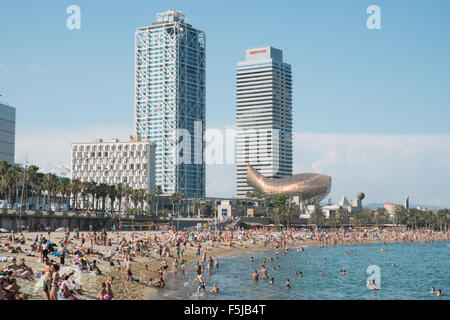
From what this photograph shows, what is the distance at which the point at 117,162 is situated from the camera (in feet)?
607

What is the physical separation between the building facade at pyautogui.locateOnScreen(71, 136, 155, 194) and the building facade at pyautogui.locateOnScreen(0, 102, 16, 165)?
4310 cm

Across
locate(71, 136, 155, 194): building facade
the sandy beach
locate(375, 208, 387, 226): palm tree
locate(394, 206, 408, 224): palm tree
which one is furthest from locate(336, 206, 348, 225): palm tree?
the sandy beach

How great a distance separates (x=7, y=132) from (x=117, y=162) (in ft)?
165

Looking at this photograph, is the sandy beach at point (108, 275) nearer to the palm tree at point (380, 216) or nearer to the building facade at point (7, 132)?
the building facade at point (7, 132)

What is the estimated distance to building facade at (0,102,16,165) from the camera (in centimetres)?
13888

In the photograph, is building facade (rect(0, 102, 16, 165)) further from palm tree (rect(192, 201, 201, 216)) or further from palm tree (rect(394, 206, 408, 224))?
palm tree (rect(394, 206, 408, 224))

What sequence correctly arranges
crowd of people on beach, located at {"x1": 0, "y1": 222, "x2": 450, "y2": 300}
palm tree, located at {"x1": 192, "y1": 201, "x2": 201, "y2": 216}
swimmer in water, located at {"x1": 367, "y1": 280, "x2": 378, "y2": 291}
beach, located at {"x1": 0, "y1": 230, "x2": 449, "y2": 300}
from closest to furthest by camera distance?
crowd of people on beach, located at {"x1": 0, "y1": 222, "x2": 450, "y2": 300}
beach, located at {"x1": 0, "y1": 230, "x2": 449, "y2": 300}
swimmer in water, located at {"x1": 367, "y1": 280, "x2": 378, "y2": 291}
palm tree, located at {"x1": 192, "y1": 201, "x2": 201, "y2": 216}

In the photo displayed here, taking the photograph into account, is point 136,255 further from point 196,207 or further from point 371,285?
point 196,207

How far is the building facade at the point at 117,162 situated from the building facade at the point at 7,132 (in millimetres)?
43099

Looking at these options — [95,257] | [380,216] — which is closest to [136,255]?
[95,257]

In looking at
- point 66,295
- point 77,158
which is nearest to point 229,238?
point 66,295

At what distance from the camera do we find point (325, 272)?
52.7 m
